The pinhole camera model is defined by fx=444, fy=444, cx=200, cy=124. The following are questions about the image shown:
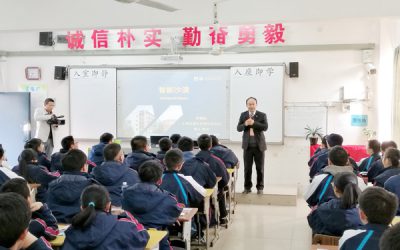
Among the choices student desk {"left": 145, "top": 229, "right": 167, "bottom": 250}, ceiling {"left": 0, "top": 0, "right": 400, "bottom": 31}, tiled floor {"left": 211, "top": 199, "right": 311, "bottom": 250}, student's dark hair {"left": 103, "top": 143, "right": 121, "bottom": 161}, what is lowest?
tiled floor {"left": 211, "top": 199, "right": 311, "bottom": 250}

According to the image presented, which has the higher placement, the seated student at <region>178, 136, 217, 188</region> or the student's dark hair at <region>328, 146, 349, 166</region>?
the student's dark hair at <region>328, 146, 349, 166</region>

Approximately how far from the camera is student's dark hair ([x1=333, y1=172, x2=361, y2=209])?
302 cm

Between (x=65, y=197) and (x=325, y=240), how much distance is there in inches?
78.5

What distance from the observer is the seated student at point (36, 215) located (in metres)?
2.70

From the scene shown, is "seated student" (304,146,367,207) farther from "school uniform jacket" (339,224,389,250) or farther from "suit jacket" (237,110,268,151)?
"suit jacket" (237,110,268,151)

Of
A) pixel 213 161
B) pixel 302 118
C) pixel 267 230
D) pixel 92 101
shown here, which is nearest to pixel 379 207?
pixel 213 161

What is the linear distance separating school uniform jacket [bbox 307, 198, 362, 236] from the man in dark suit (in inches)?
132

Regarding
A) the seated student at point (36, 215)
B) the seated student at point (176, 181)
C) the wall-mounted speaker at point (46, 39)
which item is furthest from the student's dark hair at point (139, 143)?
the wall-mounted speaker at point (46, 39)

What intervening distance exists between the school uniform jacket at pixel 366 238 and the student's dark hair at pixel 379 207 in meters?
0.04

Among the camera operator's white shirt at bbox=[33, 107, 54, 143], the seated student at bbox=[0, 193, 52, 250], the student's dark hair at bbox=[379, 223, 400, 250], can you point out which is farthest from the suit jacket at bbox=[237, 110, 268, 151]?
the student's dark hair at bbox=[379, 223, 400, 250]

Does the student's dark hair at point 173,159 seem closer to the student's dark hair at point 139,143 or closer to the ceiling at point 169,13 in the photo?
the student's dark hair at point 139,143

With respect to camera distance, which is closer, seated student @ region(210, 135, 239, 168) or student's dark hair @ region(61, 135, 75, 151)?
student's dark hair @ region(61, 135, 75, 151)

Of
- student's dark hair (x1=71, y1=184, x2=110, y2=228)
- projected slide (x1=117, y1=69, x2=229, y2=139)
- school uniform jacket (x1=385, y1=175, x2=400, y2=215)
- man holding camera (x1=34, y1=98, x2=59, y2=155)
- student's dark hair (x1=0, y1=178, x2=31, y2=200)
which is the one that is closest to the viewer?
student's dark hair (x1=71, y1=184, x2=110, y2=228)

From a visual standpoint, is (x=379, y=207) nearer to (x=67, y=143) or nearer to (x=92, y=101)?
(x=67, y=143)
